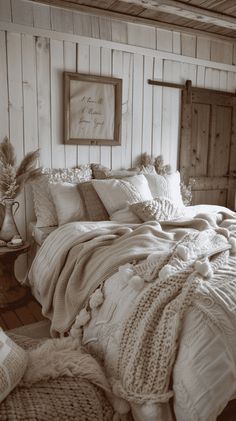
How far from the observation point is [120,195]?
2.61 m

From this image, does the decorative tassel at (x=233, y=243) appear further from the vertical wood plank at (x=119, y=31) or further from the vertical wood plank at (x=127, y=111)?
the vertical wood plank at (x=119, y=31)

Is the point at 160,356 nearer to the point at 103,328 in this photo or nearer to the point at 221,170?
the point at 103,328

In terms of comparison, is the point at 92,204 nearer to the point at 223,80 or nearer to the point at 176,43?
the point at 176,43

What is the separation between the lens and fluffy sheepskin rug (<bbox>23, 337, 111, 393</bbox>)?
130 centimetres

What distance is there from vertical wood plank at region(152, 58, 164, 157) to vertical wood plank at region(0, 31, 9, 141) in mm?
1452

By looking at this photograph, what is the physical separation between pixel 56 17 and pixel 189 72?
4.86 feet

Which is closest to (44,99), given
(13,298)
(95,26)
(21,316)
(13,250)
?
(95,26)

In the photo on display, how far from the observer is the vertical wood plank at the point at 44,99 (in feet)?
9.40

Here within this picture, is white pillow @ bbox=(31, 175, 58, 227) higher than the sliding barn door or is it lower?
lower

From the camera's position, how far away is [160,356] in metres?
1.28

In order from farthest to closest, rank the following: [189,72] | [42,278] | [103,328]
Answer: [189,72] < [42,278] < [103,328]

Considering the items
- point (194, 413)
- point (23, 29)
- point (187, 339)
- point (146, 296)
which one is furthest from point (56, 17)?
→ point (194, 413)

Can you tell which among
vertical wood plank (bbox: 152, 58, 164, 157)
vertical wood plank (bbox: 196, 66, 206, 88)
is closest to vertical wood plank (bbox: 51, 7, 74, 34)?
vertical wood plank (bbox: 152, 58, 164, 157)

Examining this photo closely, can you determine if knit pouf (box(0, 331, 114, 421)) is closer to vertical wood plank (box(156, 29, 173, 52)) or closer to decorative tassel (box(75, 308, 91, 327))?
decorative tassel (box(75, 308, 91, 327))
